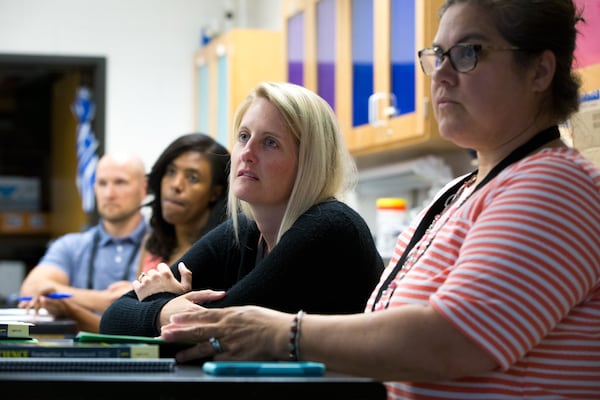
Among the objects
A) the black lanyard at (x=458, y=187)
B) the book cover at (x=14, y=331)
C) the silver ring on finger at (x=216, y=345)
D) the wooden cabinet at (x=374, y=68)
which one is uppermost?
the wooden cabinet at (x=374, y=68)

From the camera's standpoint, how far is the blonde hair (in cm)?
212

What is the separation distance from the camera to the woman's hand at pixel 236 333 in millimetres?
1334

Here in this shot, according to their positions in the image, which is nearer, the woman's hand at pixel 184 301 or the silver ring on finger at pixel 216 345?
the silver ring on finger at pixel 216 345

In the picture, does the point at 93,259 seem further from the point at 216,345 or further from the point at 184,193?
the point at 216,345

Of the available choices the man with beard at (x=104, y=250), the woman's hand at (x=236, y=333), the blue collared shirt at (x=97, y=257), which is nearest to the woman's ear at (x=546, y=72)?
the woman's hand at (x=236, y=333)

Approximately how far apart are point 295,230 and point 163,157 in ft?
5.62

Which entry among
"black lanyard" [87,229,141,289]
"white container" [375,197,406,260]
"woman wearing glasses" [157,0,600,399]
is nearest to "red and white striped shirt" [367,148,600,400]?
"woman wearing glasses" [157,0,600,399]

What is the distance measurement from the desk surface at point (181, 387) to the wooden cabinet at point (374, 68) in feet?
7.80

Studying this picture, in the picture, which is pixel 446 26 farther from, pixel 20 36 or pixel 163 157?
pixel 20 36

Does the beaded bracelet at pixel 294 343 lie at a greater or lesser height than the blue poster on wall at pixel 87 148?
lesser

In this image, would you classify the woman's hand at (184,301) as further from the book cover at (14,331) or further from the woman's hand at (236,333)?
the woman's hand at (236,333)

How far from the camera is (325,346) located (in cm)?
131

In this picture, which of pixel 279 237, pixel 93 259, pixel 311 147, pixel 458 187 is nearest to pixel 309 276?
pixel 279 237

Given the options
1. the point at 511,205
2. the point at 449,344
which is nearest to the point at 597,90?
the point at 511,205
